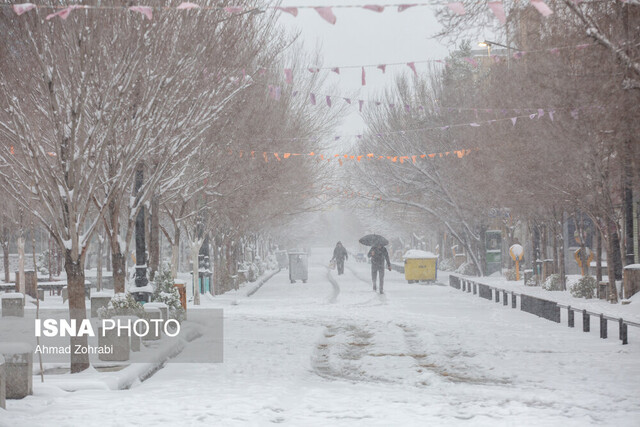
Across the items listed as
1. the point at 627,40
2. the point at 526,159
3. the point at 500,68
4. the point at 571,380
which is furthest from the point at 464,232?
the point at 571,380

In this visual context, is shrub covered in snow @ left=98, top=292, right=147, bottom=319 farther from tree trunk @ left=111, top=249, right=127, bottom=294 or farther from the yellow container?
the yellow container

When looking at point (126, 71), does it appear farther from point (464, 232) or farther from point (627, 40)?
point (464, 232)

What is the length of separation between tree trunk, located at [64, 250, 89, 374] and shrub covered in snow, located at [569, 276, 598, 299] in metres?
17.5

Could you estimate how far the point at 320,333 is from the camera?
1675 centimetres

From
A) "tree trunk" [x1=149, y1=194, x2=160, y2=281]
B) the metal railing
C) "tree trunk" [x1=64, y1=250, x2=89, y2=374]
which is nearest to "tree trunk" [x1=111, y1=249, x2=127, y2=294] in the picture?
"tree trunk" [x1=64, y1=250, x2=89, y2=374]

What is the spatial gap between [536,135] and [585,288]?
16.2 feet

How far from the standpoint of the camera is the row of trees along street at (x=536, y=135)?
14930mm

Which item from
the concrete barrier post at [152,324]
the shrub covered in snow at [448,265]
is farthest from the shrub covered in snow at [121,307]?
the shrub covered in snow at [448,265]

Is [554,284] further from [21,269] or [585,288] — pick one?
[21,269]

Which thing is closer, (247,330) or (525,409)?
(525,409)

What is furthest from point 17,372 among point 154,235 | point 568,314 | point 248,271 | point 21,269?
point 248,271

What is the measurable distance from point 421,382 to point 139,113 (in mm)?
5629

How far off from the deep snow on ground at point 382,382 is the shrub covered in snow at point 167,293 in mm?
1198

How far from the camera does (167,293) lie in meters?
17.6
